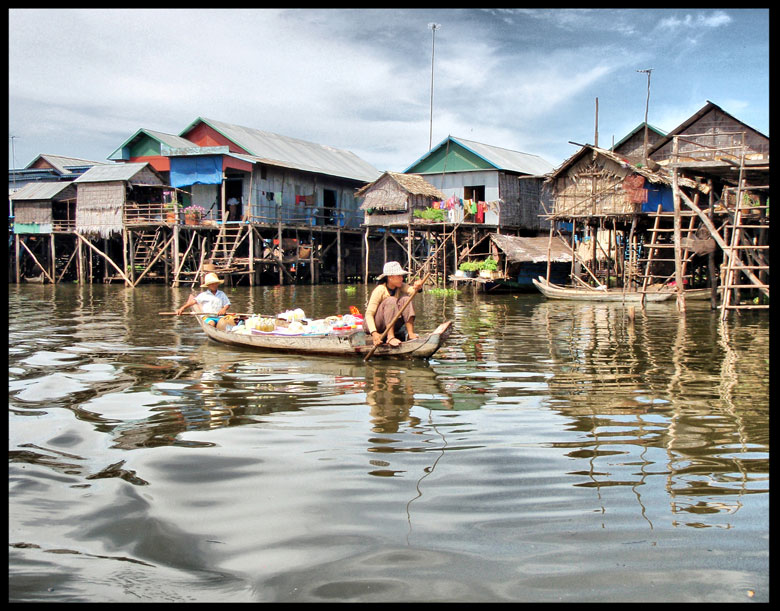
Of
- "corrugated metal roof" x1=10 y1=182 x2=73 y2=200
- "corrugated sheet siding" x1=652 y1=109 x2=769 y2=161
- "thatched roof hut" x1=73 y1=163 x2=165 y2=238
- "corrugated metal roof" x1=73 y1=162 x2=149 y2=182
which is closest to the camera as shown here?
"corrugated sheet siding" x1=652 y1=109 x2=769 y2=161

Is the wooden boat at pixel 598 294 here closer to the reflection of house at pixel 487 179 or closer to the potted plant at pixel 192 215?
the reflection of house at pixel 487 179

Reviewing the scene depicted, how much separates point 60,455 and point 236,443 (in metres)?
1.19

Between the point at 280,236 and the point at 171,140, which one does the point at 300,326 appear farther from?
the point at 171,140

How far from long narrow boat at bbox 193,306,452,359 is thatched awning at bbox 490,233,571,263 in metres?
16.5

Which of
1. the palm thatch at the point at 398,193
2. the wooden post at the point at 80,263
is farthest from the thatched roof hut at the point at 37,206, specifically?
the palm thatch at the point at 398,193

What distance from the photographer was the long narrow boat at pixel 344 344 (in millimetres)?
8719

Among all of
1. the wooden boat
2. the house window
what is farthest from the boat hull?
the house window

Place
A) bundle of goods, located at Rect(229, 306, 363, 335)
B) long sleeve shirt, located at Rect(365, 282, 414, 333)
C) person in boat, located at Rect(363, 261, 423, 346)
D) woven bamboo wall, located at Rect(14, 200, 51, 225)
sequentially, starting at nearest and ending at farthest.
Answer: person in boat, located at Rect(363, 261, 423, 346) → long sleeve shirt, located at Rect(365, 282, 414, 333) → bundle of goods, located at Rect(229, 306, 363, 335) → woven bamboo wall, located at Rect(14, 200, 51, 225)

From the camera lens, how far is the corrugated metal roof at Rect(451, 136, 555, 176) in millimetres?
29766

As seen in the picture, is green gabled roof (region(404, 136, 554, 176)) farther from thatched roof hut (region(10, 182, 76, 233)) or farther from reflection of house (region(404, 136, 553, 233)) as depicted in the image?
thatched roof hut (region(10, 182, 76, 233))

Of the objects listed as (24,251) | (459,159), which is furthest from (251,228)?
(24,251)

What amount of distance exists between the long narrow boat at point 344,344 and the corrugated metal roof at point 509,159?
69.2ft

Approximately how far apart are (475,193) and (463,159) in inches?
60.2

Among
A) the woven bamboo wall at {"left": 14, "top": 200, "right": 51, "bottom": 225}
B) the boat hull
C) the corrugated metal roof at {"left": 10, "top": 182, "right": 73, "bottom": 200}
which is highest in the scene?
the corrugated metal roof at {"left": 10, "top": 182, "right": 73, "bottom": 200}
